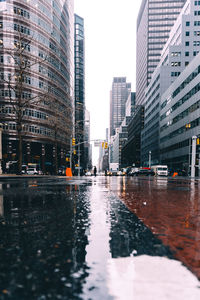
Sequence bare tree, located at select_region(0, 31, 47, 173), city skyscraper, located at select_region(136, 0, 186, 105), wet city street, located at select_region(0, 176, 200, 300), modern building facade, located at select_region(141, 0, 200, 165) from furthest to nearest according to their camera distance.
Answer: city skyscraper, located at select_region(136, 0, 186, 105)
modern building facade, located at select_region(141, 0, 200, 165)
bare tree, located at select_region(0, 31, 47, 173)
wet city street, located at select_region(0, 176, 200, 300)

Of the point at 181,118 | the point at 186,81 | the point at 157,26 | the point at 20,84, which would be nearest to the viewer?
the point at 20,84

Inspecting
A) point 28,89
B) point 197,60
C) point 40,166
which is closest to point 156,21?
point 197,60

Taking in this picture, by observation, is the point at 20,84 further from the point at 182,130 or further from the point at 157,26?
the point at 157,26

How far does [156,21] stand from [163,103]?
73.9m

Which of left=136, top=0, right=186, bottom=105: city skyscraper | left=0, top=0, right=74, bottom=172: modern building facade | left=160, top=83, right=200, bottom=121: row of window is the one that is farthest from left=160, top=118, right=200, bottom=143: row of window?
left=136, top=0, right=186, bottom=105: city skyscraper

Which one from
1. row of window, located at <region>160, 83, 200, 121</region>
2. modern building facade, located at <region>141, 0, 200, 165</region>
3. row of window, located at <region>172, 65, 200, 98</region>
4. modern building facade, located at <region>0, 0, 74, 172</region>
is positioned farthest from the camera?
modern building facade, located at <region>141, 0, 200, 165</region>

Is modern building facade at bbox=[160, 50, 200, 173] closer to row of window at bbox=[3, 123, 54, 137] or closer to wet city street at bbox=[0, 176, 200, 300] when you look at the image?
row of window at bbox=[3, 123, 54, 137]

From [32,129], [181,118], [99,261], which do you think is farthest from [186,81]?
[99,261]

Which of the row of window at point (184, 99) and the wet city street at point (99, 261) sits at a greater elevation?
the row of window at point (184, 99)

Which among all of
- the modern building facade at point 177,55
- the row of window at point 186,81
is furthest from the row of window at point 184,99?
the modern building facade at point 177,55

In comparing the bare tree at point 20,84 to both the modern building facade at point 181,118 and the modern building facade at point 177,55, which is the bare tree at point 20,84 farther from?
the modern building facade at point 177,55

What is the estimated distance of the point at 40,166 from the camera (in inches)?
2215

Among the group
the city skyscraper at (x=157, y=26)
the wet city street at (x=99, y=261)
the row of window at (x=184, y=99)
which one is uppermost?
the city skyscraper at (x=157, y=26)

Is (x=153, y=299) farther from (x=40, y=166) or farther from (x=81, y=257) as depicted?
(x=40, y=166)
